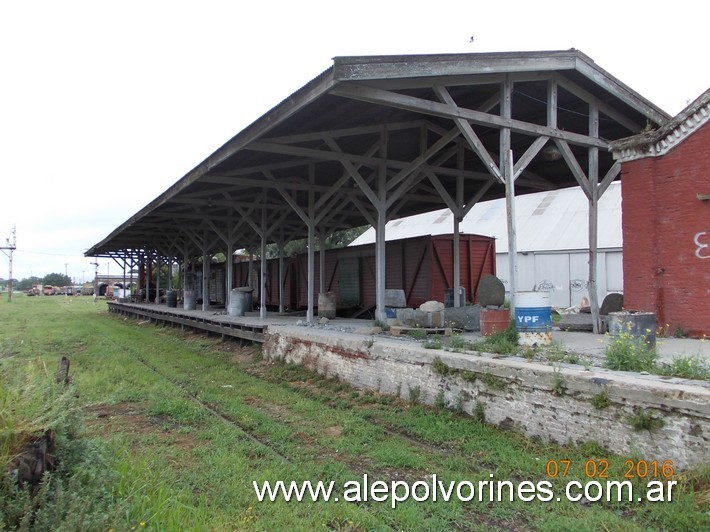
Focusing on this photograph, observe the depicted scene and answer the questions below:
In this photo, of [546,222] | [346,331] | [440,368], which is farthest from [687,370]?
[546,222]

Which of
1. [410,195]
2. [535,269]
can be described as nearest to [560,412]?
[410,195]

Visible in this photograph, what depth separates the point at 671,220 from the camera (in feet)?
26.0

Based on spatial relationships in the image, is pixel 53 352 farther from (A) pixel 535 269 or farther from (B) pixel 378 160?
(A) pixel 535 269

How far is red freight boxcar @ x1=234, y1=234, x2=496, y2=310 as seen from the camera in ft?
43.9

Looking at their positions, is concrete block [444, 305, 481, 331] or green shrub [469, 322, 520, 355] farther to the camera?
concrete block [444, 305, 481, 331]

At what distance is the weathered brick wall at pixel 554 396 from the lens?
384cm

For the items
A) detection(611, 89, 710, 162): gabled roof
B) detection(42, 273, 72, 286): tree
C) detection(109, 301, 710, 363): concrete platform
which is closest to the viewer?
detection(109, 301, 710, 363): concrete platform

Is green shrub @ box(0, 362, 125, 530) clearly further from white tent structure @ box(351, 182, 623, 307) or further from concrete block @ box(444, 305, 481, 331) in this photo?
white tent structure @ box(351, 182, 623, 307)

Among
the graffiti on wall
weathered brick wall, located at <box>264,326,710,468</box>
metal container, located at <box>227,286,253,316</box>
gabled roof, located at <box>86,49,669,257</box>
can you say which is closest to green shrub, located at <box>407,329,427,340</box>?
weathered brick wall, located at <box>264,326,710,468</box>

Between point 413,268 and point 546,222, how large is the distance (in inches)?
686

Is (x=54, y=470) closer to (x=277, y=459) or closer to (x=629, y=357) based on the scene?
(x=277, y=459)

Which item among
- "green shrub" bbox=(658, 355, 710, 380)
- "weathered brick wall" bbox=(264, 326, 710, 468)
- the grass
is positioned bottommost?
the grass

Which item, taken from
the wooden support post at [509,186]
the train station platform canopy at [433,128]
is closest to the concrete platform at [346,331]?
the wooden support post at [509,186]

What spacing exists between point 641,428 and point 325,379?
5.40m
